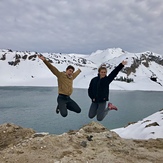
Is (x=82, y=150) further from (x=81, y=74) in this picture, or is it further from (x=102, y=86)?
(x=81, y=74)

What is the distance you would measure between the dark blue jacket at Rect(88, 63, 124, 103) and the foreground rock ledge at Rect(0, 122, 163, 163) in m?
1.82

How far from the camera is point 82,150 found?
7359 millimetres

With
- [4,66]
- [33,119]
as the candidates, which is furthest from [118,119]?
[4,66]

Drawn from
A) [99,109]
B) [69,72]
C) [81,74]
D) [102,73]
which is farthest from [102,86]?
[81,74]

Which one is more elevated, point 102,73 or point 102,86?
point 102,73

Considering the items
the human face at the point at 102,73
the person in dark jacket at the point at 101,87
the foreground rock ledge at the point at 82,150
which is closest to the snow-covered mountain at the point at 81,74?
the foreground rock ledge at the point at 82,150

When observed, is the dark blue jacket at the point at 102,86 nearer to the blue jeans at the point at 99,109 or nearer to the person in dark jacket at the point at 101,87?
the person in dark jacket at the point at 101,87

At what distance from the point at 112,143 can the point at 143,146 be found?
116cm

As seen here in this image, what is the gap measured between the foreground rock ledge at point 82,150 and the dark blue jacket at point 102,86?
1820mm

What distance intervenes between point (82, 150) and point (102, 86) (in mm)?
2316

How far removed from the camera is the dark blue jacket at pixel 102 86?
665 cm

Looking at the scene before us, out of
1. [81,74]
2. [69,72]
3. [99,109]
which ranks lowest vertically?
[99,109]

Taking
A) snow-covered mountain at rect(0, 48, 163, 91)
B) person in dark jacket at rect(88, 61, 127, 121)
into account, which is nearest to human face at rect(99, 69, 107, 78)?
person in dark jacket at rect(88, 61, 127, 121)

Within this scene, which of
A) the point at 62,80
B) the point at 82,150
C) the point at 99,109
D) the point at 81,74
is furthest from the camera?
the point at 81,74
